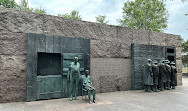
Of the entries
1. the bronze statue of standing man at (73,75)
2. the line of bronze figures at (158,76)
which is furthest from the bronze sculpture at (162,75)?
the bronze statue of standing man at (73,75)

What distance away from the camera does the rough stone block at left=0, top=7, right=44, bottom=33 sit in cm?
489

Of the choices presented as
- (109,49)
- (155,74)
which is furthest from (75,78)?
(155,74)

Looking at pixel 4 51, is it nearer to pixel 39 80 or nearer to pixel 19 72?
pixel 19 72

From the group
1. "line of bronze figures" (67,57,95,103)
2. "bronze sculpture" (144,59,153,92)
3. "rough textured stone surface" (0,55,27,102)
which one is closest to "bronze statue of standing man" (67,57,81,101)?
"line of bronze figures" (67,57,95,103)

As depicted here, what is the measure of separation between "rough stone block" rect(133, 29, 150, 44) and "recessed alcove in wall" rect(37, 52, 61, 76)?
4.22m

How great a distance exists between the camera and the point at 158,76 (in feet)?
23.4

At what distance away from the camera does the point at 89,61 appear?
6062mm

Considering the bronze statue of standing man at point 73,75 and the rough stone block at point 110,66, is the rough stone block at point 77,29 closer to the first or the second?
the rough stone block at point 110,66

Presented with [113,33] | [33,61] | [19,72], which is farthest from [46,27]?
[113,33]

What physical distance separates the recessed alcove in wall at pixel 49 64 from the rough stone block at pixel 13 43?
80cm

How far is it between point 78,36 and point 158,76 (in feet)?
15.1

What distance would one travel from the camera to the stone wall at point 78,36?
191 inches

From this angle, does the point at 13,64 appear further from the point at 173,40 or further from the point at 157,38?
the point at 173,40

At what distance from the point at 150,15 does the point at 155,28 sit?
2540mm
